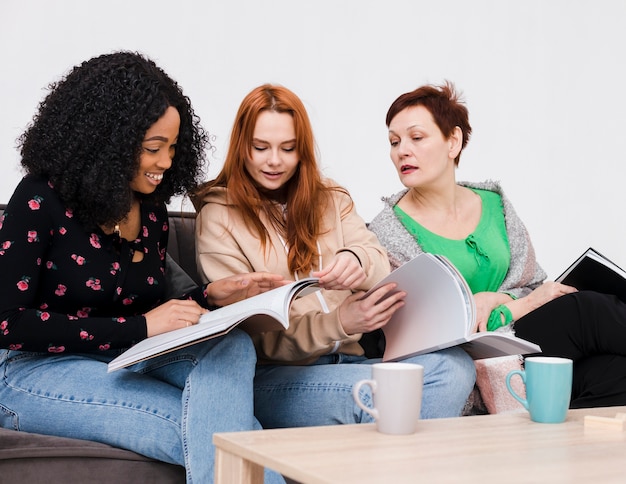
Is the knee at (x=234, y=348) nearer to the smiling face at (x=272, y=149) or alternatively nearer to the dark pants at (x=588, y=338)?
the smiling face at (x=272, y=149)

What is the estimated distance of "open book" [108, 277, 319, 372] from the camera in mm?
1264

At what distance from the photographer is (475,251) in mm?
2146

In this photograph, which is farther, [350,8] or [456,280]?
[350,8]

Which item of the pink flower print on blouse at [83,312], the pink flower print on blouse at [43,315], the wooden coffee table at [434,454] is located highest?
the pink flower print on blouse at [43,315]

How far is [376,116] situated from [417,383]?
6.60 ft

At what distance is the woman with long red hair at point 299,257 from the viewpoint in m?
1.58

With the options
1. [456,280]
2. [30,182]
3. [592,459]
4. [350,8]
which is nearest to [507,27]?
[350,8]

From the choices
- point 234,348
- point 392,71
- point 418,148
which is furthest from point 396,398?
point 392,71

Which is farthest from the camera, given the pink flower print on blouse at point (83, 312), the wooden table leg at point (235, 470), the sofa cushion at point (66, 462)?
the pink flower print on blouse at point (83, 312)

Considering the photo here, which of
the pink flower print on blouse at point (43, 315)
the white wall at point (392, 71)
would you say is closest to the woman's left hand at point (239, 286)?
the pink flower print on blouse at point (43, 315)

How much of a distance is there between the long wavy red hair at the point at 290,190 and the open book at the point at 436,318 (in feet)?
0.91

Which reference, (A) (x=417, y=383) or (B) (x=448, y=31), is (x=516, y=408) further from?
(B) (x=448, y=31)

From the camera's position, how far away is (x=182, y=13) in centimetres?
266

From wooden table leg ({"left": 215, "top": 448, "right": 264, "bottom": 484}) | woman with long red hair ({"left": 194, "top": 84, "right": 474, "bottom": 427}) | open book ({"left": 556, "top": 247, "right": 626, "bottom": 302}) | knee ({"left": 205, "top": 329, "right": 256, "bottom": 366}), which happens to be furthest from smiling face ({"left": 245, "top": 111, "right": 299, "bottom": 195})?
wooden table leg ({"left": 215, "top": 448, "right": 264, "bottom": 484})
